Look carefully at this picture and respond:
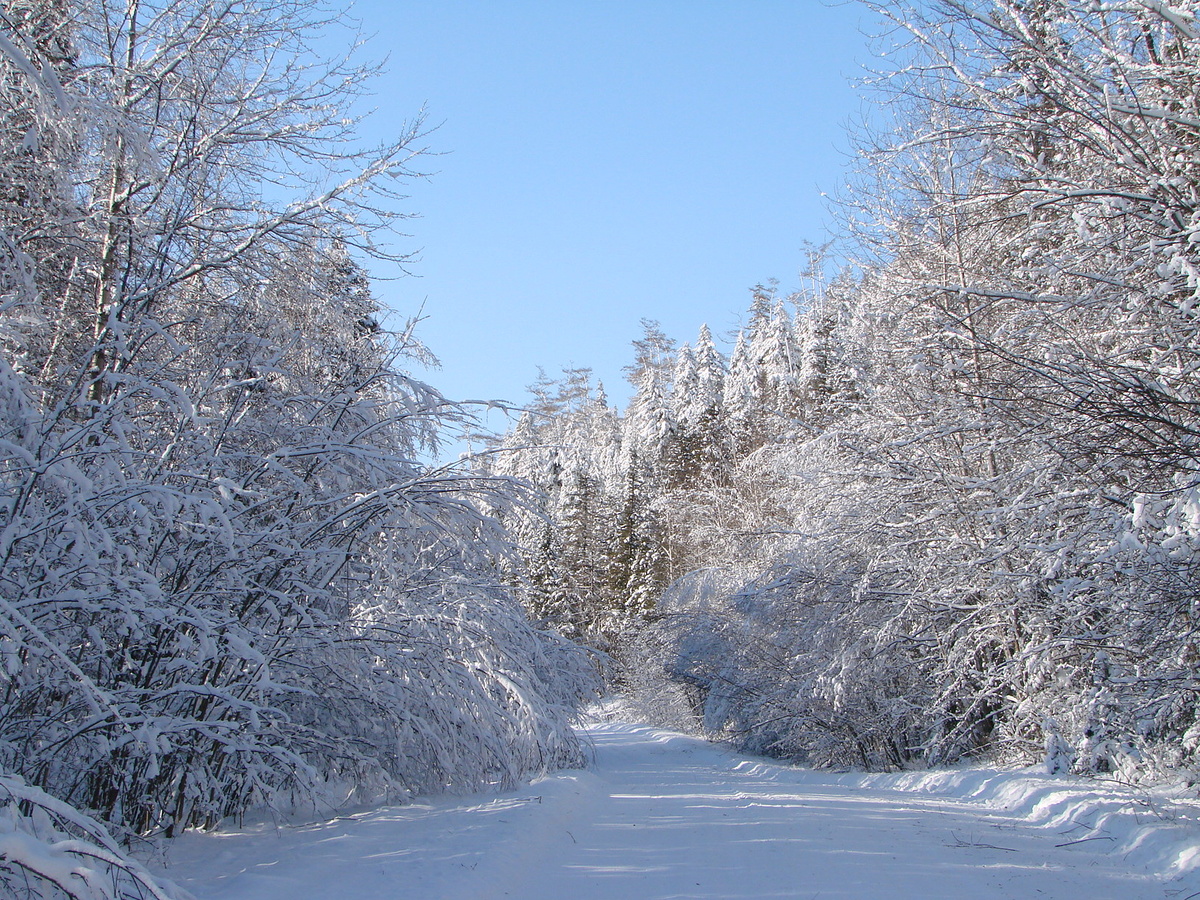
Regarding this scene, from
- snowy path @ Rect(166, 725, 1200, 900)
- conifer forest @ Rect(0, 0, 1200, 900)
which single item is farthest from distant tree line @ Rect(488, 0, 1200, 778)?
snowy path @ Rect(166, 725, 1200, 900)

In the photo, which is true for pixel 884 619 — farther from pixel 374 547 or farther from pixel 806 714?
pixel 374 547

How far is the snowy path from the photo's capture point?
502 centimetres

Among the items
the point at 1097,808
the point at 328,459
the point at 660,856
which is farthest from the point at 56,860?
the point at 1097,808

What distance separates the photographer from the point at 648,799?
1033cm

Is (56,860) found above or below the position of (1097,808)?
above

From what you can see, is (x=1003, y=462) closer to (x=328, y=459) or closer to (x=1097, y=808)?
(x=1097, y=808)

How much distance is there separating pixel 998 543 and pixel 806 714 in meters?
6.51

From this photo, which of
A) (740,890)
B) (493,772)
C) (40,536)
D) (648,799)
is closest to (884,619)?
(648,799)

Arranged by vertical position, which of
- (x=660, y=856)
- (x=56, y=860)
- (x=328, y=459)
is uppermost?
(x=328, y=459)

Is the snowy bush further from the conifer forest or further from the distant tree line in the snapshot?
the distant tree line

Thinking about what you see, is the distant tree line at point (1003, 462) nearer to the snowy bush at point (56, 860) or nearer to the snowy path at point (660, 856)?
the snowy path at point (660, 856)

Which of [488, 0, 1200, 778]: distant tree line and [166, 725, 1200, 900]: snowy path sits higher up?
[488, 0, 1200, 778]: distant tree line

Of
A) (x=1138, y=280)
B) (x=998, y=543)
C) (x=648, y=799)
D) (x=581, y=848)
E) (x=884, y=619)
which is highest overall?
(x=1138, y=280)

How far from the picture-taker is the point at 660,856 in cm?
638
